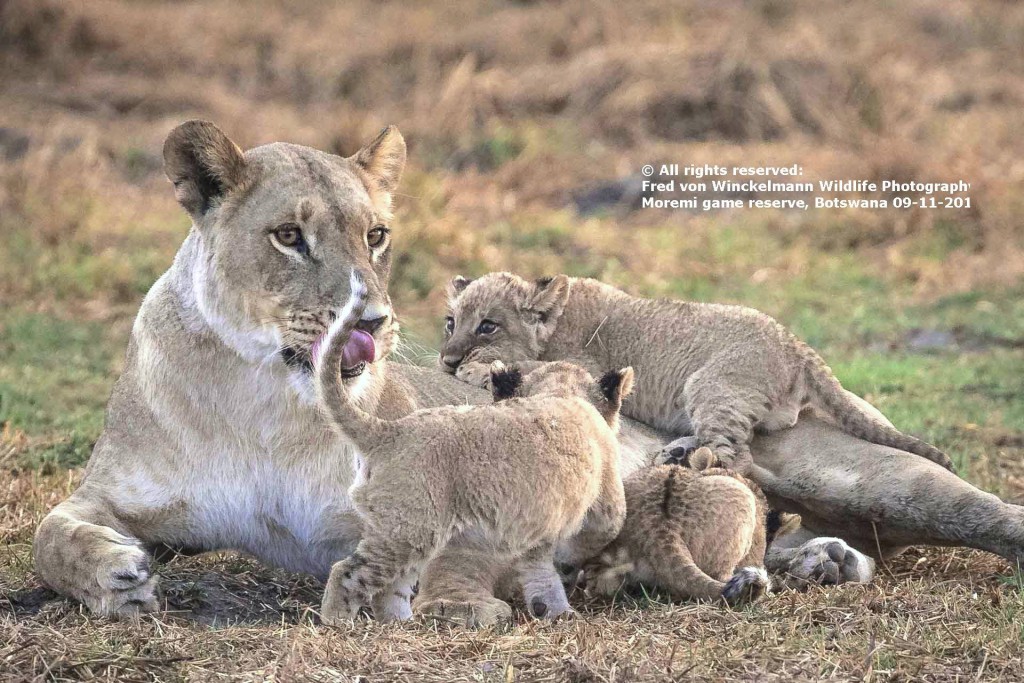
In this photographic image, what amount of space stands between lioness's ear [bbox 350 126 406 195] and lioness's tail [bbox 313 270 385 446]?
34.1 inches

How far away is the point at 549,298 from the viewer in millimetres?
5719

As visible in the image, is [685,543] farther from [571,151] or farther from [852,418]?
[571,151]

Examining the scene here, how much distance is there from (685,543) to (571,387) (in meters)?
0.59

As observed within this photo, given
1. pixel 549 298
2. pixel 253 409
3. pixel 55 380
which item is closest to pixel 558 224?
pixel 55 380

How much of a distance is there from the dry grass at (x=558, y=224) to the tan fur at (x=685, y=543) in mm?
112

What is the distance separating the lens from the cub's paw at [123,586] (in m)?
4.05

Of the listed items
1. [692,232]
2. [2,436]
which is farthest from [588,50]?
[2,436]

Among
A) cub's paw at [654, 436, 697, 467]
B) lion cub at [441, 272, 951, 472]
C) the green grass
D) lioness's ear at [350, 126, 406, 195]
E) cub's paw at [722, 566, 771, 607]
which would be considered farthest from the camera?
the green grass

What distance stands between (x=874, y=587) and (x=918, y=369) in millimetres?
3994

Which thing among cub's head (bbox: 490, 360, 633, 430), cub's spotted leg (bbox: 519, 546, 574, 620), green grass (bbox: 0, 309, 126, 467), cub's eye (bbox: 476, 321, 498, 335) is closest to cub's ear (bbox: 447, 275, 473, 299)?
cub's eye (bbox: 476, 321, 498, 335)

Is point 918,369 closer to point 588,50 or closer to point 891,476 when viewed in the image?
point 891,476

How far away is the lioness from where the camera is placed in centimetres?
416

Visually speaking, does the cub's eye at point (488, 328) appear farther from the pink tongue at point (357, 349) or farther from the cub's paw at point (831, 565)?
the pink tongue at point (357, 349)

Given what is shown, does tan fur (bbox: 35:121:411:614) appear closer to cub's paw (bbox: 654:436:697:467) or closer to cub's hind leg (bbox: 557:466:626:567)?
cub's hind leg (bbox: 557:466:626:567)
